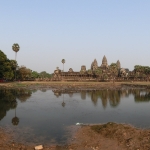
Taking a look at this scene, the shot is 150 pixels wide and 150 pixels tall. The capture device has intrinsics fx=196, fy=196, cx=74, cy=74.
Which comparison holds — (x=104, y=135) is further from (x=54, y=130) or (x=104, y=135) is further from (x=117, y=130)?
(x=54, y=130)

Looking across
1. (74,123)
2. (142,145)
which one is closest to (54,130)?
(74,123)

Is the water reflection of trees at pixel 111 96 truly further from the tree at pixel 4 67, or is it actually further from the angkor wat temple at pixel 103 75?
the angkor wat temple at pixel 103 75

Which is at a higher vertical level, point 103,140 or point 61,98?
point 61,98

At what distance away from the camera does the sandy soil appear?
563 inches

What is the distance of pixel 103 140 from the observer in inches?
619

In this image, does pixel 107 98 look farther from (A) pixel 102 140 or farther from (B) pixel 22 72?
(B) pixel 22 72

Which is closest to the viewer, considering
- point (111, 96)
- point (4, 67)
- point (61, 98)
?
point (61, 98)

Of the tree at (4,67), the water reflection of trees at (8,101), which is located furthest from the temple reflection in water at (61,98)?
the tree at (4,67)

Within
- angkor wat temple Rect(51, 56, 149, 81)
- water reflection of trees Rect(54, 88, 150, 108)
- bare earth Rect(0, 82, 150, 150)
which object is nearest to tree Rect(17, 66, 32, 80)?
angkor wat temple Rect(51, 56, 149, 81)

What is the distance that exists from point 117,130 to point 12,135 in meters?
9.31

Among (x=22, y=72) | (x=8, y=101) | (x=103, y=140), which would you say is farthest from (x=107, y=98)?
(x=22, y=72)

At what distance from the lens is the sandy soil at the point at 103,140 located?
47.0ft

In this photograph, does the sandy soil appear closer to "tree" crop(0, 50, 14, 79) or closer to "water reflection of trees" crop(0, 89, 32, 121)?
"water reflection of trees" crop(0, 89, 32, 121)

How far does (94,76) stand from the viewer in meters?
116
